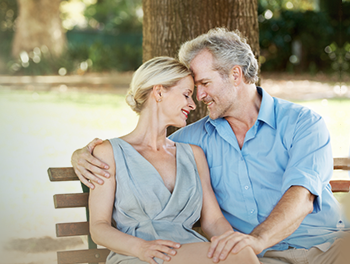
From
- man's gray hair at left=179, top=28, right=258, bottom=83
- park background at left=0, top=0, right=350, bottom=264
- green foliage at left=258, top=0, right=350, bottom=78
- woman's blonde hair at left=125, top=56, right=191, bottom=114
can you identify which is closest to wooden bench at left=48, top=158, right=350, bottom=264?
woman's blonde hair at left=125, top=56, right=191, bottom=114

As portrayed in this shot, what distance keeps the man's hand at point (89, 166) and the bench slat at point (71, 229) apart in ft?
1.32

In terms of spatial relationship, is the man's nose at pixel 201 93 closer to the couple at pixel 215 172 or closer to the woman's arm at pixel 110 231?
the couple at pixel 215 172

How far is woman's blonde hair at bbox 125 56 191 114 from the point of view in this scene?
2.71 m

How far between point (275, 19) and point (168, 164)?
503 inches

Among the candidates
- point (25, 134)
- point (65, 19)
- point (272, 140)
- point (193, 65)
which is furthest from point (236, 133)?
point (65, 19)

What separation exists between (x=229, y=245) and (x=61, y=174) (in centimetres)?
124

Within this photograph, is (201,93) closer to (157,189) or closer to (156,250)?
(157,189)

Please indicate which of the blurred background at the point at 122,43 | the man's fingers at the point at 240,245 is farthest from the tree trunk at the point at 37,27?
the man's fingers at the point at 240,245

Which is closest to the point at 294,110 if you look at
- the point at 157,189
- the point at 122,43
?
the point at 157,189

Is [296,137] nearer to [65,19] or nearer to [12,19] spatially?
[12,19]

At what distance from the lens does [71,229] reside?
2.79 m

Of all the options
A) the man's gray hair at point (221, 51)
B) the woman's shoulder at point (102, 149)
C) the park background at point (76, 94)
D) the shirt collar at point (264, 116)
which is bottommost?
the park background at point (76, 94)

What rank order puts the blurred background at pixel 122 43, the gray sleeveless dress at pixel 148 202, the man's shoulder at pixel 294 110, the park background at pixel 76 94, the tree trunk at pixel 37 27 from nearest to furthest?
the gray sleeveless dress at pixel 148 202 < the man's shoulder at pixel 294 110 < the park background at pixel 76 94 < the blurred background at pixel 122 43 < the tree trunk at pixel 37 27

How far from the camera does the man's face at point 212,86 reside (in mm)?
2988
